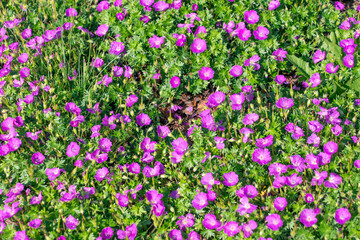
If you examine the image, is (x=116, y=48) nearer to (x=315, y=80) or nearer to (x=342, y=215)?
(x=315, y=80)

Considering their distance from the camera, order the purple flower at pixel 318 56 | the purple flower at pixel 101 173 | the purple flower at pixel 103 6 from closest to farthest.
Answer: the purple flower at pixel 101 173 → the purple flower at pixel 318 56 → the purple flower at pixel 103 6

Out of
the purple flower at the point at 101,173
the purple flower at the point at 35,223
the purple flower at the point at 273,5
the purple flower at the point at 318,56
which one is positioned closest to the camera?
the purple flower at the point at 35,223

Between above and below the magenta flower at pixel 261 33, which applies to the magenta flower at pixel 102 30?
above

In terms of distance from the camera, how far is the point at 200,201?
369 cm

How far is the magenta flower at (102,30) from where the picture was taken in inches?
203

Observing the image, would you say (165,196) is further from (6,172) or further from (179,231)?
(6,172)

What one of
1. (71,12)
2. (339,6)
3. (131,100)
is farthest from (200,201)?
(339,6)

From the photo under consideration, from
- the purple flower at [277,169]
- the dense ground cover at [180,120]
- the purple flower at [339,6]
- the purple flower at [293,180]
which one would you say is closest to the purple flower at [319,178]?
the dense ground cover at [180,120]

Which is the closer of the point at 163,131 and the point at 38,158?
the point at 38,158

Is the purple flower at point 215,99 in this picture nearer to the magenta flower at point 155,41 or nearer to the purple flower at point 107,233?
the magenta flower at point 155,41

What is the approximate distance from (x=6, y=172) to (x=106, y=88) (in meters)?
1.40

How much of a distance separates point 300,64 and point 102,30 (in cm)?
241

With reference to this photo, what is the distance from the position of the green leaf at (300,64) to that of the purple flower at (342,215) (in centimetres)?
181

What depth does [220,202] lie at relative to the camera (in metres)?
3.75
